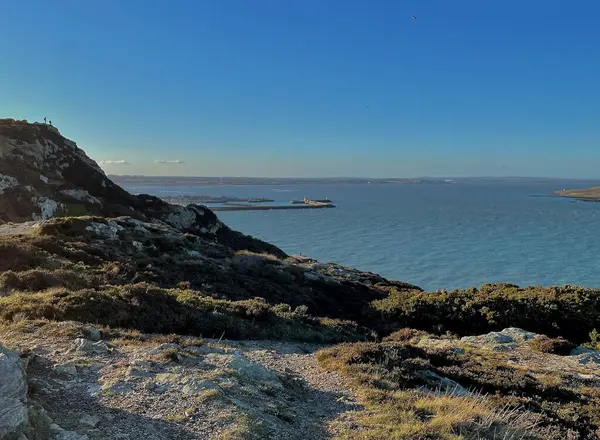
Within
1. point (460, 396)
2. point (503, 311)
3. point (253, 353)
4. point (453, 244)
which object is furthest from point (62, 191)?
point (453, 244)

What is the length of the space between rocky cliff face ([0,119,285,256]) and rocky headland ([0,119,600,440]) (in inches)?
504

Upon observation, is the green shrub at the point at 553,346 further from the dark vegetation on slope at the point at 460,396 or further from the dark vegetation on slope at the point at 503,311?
the dark vegetation on slope at the point at 503,311

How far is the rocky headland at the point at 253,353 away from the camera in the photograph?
21.1ft

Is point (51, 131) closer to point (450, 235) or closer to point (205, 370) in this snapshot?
point (205, 370)

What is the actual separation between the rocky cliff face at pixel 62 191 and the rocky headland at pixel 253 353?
12810mm

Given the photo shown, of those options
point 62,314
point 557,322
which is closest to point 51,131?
point 62,314

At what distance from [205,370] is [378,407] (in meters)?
3.39

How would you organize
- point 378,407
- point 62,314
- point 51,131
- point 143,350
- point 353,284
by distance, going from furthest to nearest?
1. point 51,131
2. point 353,284
3. point 62,314
4. point 143,350
5. point 378,407

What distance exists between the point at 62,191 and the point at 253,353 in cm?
3756

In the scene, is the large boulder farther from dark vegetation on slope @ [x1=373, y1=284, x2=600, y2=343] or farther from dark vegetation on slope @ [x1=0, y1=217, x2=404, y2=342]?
dark vegetation on slope @ [x1=373, y1=284, x2=600, y2=343]

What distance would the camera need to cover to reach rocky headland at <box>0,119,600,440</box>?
644cm

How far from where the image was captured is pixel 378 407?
24.7 ft

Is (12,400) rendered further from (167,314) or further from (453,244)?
(453,244)

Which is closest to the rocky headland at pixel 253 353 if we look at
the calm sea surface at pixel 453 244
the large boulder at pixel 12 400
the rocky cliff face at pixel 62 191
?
the large boulder at pixel 12 400
